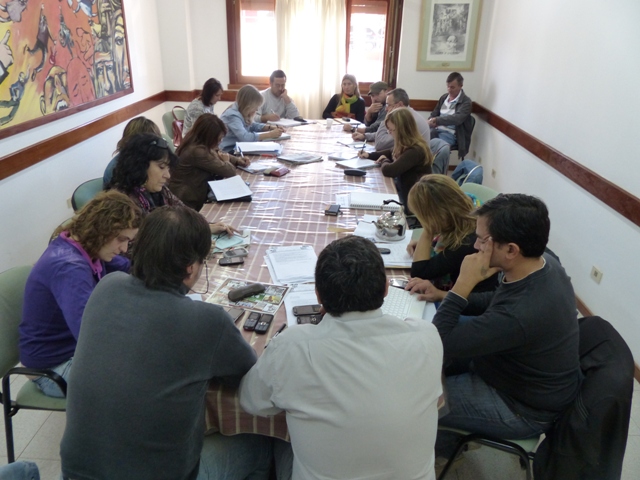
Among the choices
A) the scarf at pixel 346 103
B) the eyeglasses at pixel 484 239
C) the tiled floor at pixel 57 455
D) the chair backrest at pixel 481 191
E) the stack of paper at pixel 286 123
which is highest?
the eyeglasses at pixel 484 239

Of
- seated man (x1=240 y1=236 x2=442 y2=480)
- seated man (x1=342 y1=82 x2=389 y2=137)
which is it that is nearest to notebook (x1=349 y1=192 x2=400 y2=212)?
seated man (x1=240 y1=236 x2=442 y2=480)

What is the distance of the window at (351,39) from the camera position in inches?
219

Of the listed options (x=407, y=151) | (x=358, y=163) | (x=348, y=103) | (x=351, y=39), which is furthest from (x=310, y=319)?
(x=351, y=39)

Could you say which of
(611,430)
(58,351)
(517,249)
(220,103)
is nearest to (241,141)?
(220,103)

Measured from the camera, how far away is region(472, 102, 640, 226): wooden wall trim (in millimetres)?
2457

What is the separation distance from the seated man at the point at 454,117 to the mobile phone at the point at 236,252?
371 centimetres

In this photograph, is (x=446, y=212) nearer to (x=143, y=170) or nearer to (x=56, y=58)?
(x=143, y=170)

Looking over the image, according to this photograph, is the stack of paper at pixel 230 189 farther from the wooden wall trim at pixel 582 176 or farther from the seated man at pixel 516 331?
the wooden wall trim at pixel 582 176

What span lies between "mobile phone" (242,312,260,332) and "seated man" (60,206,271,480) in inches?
11.9

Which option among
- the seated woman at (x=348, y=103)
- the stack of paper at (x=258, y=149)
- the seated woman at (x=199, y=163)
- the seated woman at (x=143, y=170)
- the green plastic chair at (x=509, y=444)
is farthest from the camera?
the seated woman at (x=348, y=103)

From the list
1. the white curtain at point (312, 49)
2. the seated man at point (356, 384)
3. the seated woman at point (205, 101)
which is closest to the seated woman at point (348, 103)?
the white curtain at point (312, 49)

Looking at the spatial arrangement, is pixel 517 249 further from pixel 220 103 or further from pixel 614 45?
pixel 220 103

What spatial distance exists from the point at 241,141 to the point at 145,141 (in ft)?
5.80

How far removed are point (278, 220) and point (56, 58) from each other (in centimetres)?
227
